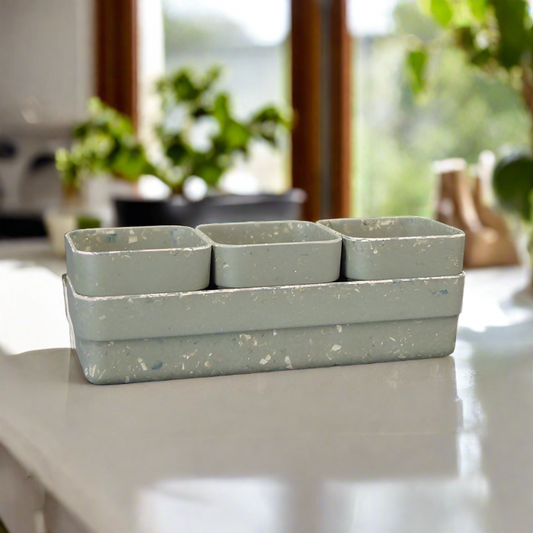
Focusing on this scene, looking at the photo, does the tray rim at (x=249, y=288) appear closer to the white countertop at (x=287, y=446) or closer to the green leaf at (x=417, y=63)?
the white countertop at (x=287, y=446)

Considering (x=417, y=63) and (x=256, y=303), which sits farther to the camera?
(x=417, y=63)

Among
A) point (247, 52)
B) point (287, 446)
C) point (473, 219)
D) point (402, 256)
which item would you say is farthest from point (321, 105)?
point (287, 446)

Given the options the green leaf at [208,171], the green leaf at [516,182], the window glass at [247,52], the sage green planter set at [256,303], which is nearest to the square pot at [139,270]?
the sage green planter set at [256,303]

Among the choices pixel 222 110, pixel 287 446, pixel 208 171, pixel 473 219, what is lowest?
pixel 287 446

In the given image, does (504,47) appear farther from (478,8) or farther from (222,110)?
(222,110)

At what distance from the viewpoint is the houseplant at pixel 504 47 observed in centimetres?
113

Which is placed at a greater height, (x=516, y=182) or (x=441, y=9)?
(x=441, y=9)

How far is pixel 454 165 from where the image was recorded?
1516mm

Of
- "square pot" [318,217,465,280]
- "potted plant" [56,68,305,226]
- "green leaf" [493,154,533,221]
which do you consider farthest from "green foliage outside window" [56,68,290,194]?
"square pot" [318,217,465,280]

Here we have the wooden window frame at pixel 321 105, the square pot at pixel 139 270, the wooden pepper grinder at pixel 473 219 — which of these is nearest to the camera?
the square pot at pixel 139 270

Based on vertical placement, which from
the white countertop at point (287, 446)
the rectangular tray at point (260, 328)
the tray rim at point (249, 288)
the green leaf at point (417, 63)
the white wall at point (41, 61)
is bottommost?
the white countertop at point (287, 446)

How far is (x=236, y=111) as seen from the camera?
9.08 feet

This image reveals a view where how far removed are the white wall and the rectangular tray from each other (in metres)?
2.24

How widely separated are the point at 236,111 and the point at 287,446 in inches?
92.5
